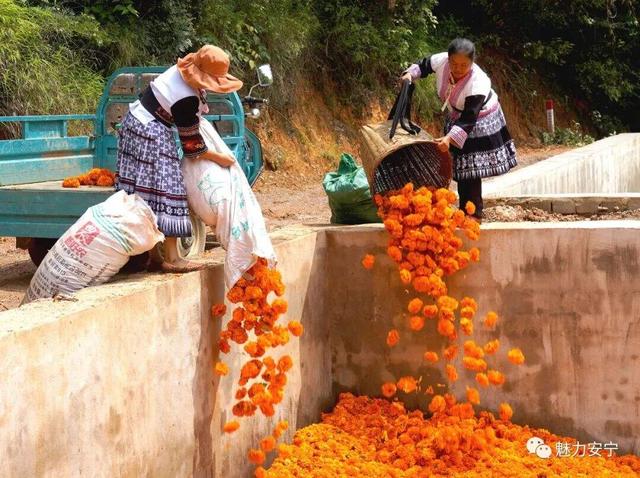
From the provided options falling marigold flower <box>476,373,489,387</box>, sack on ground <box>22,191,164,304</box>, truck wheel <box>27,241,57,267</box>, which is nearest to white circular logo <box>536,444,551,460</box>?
falling marigold flower <box>476,373,489,387</box>

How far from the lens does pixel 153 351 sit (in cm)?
425

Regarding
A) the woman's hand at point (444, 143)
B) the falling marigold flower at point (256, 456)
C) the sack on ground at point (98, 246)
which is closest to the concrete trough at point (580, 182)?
the woman's hand at point (444, 143)

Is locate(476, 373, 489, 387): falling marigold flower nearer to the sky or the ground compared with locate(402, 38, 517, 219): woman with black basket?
nearer to the ground

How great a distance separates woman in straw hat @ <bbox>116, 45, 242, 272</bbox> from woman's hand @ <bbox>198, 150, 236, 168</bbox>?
2cm

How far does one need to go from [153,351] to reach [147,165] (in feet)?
3.13

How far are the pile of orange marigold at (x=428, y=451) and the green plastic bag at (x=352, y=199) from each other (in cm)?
129

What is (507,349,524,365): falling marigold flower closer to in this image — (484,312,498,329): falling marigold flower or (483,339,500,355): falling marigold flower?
(483,339,500,355): falling marigold flower

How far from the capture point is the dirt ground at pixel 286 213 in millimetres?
6699

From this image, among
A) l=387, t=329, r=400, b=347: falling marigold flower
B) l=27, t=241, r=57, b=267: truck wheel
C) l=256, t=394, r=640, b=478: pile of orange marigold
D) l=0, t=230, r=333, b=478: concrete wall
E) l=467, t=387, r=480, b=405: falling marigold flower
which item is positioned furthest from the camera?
l=27, t=241, r=57, b=267: truck wheel

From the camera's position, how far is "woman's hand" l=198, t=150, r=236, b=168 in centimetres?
469

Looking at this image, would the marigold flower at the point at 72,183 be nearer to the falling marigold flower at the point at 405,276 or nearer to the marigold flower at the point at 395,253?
the marigold flower at the point at 395,253

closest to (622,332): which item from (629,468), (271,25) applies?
(629,468)

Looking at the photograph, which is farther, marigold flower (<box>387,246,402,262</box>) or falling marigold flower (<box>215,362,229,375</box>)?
marigold flower (<box>387,246,402,262</box>)

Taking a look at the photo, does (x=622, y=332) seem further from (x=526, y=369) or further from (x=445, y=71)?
(x=445, y=71)
